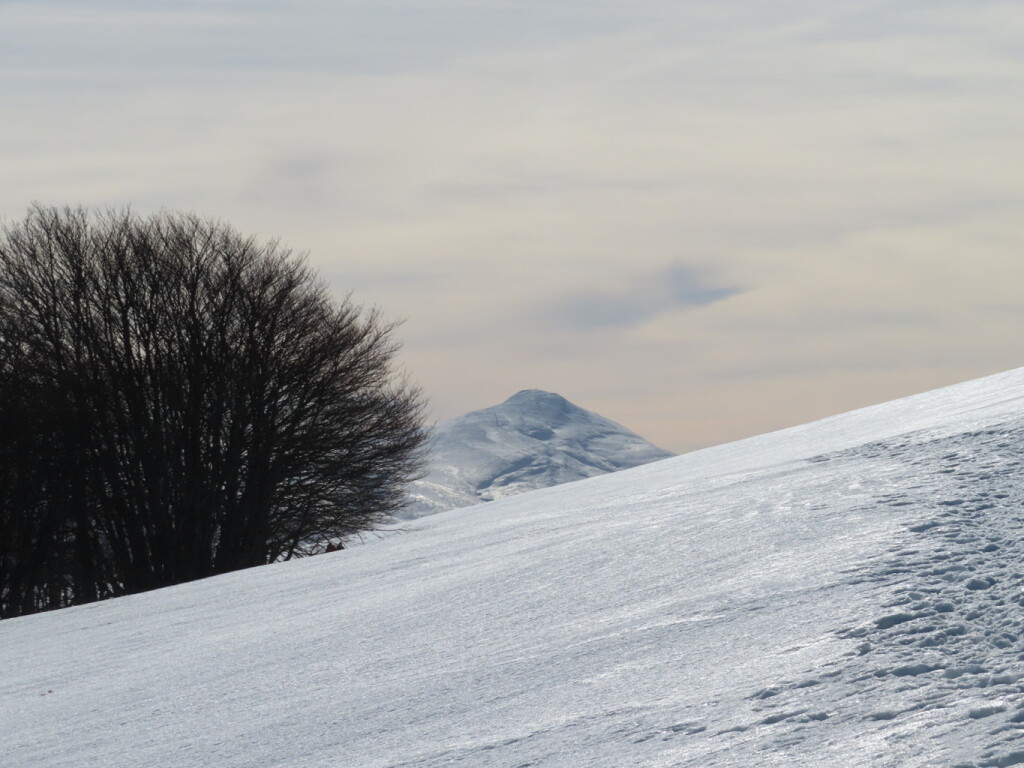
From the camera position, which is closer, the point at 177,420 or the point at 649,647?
the point at 649,647

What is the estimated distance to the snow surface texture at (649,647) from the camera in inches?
76.8

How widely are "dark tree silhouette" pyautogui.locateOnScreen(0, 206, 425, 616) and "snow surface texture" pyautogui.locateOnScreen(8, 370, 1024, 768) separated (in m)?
13.6

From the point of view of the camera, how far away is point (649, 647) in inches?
102

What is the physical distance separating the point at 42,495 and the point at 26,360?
255cm

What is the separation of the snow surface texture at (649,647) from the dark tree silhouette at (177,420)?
536 inches

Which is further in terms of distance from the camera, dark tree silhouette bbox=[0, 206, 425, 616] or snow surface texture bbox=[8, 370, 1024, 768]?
dark tree silhouette bbox=[0, 206, 425, 616]

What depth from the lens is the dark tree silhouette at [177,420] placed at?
17938mm

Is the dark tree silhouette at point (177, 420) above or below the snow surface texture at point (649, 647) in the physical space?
above

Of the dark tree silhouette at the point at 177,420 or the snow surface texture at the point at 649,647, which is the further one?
the dark tree silhouette at the point at 177,420

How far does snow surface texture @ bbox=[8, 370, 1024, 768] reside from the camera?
195cm

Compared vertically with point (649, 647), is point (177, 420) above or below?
above

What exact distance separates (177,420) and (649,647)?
17197 mm

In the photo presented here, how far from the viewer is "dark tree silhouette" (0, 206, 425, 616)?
1794 cm

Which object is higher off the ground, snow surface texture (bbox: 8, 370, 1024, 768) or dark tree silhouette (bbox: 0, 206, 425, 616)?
dark tree silhouette (bbox: 0, 206, 425, 616)
